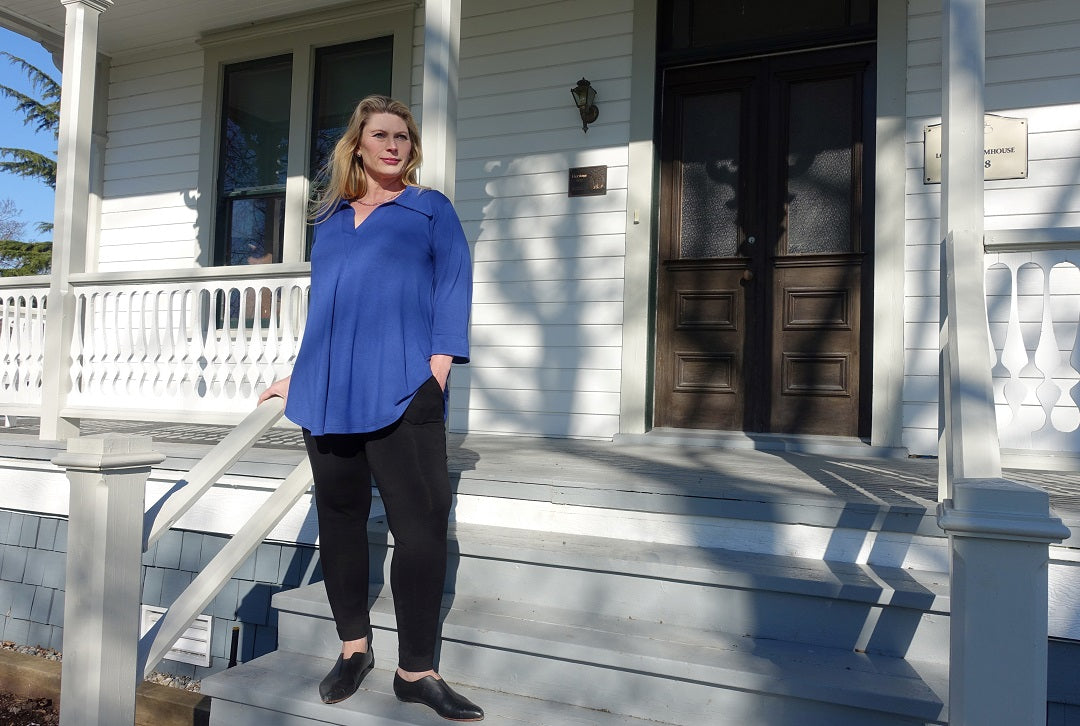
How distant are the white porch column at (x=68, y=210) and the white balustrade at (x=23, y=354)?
0.23 meters

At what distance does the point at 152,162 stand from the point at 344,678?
5.65m

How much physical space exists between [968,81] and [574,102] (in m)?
2.79

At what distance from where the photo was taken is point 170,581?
12.0 feet

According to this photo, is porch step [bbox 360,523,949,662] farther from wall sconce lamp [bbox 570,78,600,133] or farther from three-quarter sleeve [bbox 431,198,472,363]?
wall sconce lamp [bbox 570,78,600,133]

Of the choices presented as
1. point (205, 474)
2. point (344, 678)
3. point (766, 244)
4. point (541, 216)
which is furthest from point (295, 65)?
point (344, 678)

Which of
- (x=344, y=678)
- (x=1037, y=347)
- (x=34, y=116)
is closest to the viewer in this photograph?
(x=344, y=678)

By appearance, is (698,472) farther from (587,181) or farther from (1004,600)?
(587,181)

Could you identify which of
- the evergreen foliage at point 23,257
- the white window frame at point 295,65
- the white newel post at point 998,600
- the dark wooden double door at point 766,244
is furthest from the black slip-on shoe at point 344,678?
the evergreen foliage at point 23,257

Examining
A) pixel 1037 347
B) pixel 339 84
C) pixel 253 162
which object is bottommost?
pixel 1037 347

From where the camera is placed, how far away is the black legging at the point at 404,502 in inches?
77.9

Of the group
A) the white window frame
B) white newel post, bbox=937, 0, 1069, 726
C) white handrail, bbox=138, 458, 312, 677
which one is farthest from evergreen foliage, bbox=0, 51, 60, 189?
white newel post, bbox=937, 0, 1069, 726

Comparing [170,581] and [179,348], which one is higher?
[179,348]

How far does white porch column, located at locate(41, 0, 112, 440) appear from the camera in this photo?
4.30 m

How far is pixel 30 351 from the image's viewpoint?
462 centimetres
